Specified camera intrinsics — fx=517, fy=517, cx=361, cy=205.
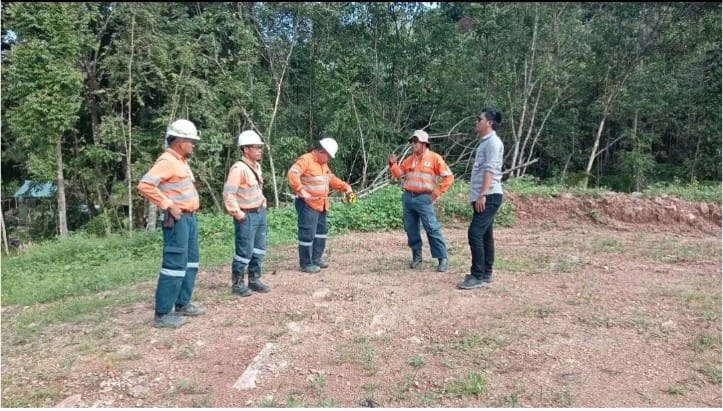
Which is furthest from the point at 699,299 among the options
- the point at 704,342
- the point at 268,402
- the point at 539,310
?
the point at 268,402

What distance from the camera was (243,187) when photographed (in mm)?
4848

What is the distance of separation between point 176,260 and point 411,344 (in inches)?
77.7

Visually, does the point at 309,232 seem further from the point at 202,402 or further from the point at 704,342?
the point at 704,342

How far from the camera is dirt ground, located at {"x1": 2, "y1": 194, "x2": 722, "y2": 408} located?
3238mm

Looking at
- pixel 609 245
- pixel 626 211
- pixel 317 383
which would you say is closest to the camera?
pixel 317 383

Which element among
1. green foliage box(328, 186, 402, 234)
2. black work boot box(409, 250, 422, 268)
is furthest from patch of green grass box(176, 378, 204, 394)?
green foliage box(328, 186, 402, 234)

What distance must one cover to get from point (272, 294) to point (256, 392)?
1.82 meters

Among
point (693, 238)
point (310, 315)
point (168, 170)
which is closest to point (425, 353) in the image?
point (310, 315)

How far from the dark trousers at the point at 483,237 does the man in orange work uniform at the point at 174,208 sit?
8.28 ft

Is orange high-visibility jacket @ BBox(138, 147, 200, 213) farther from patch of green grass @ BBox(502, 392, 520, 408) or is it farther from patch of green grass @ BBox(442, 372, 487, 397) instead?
patch of green grass @ BBox(502, 392, 520, 408)

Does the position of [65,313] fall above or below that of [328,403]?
below

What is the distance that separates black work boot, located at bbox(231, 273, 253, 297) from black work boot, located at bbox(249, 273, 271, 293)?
109 mm

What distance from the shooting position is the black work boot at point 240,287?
5.02 meters

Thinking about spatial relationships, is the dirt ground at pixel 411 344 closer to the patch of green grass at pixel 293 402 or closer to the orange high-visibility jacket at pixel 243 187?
the patch of green grass at pixel 293 402
